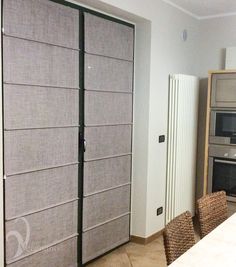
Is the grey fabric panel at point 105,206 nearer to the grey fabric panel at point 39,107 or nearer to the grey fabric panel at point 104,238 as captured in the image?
the grey fabric panel at point 104,238

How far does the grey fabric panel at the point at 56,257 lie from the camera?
8.58 ft

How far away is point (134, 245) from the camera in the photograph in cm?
373

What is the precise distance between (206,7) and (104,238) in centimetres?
271

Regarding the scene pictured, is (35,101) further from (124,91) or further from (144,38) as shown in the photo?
(144,38)

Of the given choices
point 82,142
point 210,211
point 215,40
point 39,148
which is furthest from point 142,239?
point 215,40

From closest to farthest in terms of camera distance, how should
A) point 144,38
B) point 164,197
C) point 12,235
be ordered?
point 12,235
point 144,38
point 164,197

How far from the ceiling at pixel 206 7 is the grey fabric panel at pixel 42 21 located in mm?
1414

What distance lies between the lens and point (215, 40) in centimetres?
443

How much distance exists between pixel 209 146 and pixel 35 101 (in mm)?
2271

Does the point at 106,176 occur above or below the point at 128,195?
above

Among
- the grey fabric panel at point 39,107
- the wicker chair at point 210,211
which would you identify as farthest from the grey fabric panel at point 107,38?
the wicker chair at point 210,211

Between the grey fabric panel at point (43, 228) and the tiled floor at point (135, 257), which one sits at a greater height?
the grey fabric panel at point (43, 228)

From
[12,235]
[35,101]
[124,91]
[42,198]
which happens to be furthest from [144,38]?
[12,235]

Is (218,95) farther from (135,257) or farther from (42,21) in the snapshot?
(42,21)
